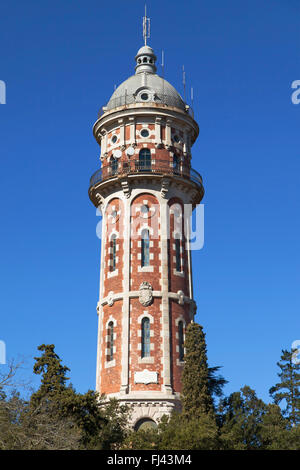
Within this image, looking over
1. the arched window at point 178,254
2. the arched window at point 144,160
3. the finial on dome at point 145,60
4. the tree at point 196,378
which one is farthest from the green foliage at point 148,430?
the finial on dome at point 145,60

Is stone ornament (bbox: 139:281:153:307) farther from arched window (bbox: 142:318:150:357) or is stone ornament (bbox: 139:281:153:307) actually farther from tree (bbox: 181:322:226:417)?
tree (bbox: 181:322:226:417)

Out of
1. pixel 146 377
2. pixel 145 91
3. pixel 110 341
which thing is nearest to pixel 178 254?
pixel 110 341

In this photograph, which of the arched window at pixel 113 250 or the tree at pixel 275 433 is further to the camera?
the arched window at pixel 113 250

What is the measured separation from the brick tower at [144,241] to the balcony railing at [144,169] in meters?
0.09

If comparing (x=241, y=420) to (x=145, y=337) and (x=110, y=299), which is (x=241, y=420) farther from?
(x=110, y=299)

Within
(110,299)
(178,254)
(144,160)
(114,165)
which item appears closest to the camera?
(110,299)

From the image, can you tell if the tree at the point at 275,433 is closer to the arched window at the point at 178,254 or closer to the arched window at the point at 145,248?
the arched window at the point at 178,254

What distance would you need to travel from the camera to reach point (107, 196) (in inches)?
2195

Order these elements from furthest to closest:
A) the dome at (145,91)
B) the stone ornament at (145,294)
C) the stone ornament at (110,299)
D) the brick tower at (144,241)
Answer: the dome at (145,91) < the stone ornament at (110,299) < the stone ornament at (145,294) < the brick tower at (144,241)

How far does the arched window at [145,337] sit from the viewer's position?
49219mm

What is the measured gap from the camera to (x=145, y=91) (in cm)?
5706

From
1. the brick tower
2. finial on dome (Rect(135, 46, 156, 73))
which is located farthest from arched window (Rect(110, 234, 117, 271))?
finial on dome (Rect(135, 46, 156, 73))

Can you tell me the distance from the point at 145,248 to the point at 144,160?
7329 mm

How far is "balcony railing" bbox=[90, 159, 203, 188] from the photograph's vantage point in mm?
53875
